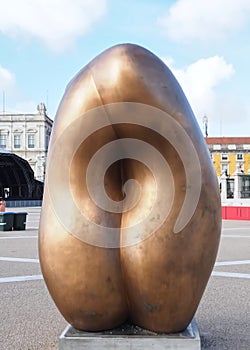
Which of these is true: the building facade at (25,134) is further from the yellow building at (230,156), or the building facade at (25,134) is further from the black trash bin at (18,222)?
the black trash bin at (18,222)

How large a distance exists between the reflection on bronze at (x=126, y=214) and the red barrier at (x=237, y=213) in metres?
20.5

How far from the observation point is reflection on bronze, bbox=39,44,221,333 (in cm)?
330

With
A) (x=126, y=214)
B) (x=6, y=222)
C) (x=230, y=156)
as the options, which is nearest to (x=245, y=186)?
(x=6, y=222)

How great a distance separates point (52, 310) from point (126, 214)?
215cm

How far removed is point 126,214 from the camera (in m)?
3.51

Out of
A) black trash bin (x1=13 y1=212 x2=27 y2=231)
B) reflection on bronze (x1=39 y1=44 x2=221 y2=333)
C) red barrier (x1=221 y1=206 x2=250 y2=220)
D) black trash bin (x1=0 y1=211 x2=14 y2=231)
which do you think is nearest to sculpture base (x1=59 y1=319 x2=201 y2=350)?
reflection on bronze (x1=39 y1=44 x2=221 y2=333)

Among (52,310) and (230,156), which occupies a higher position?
(230,156)

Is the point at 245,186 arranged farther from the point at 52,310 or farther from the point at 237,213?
the point at 52,310

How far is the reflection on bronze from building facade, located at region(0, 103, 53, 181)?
74.8 meters

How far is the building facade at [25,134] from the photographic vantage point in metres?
78.2

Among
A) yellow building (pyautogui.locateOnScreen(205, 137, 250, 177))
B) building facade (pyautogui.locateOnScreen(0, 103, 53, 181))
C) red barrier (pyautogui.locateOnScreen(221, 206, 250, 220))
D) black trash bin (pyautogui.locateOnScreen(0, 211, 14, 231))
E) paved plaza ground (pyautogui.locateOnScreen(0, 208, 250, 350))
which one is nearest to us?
paved plaza ground (pyautogui.locateOnScreen(0, 208, 250, 350))

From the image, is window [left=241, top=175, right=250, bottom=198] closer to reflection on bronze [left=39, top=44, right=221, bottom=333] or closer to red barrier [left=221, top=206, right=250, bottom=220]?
red barrier [left=221, top=206, right=250, bottom=220]

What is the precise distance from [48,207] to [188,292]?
1200mm

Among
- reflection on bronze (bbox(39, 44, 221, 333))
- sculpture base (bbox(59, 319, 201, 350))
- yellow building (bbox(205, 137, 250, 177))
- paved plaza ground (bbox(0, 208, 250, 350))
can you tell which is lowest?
paved plaza ground (bbox(0, 208, 250, 350))
